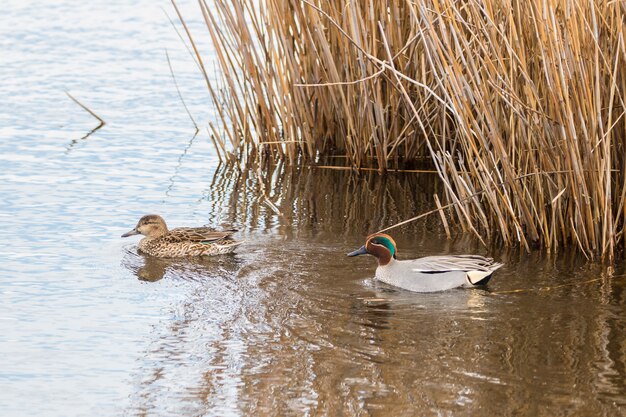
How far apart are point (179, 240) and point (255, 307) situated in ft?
5.37

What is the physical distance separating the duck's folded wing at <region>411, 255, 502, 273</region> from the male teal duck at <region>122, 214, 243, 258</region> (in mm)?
1522

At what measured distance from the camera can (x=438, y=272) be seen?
7.93m

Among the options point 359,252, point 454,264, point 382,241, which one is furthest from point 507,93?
point 359,252

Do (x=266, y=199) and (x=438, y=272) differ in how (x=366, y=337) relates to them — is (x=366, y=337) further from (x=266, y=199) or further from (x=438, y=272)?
(x=266, y=199)

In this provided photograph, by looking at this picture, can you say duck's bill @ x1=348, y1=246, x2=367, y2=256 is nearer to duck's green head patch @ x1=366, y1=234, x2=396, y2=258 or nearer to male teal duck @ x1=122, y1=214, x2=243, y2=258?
duck's green head patch @ x1=366, y1=234, x2=396, y2=258

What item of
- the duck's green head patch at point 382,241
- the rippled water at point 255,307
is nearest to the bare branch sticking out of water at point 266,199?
the rippled water at point 255,307

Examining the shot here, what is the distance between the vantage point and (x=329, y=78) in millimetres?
10680

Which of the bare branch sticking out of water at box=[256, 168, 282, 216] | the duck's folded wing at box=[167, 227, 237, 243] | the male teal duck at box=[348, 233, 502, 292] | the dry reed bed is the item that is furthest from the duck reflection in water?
the dry reed bed

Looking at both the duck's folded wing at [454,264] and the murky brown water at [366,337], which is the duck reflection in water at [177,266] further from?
the duck's folded wing at [454,264]

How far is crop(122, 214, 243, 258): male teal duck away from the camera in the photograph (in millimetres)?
8797

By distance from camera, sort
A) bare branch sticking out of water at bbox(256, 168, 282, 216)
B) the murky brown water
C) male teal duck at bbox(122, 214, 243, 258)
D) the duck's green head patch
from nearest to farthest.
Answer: the murky brown water
the duck's green head patch
male teal duck at bbox(122, 214, 243, 258)
bare branch sticking out of water at bbox(256, 168, 282, 216)

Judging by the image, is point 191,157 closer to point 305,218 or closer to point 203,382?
point 305,218

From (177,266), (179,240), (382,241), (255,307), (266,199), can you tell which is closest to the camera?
(255,307)

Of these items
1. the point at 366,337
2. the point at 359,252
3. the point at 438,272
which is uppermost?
the point at 359,252
